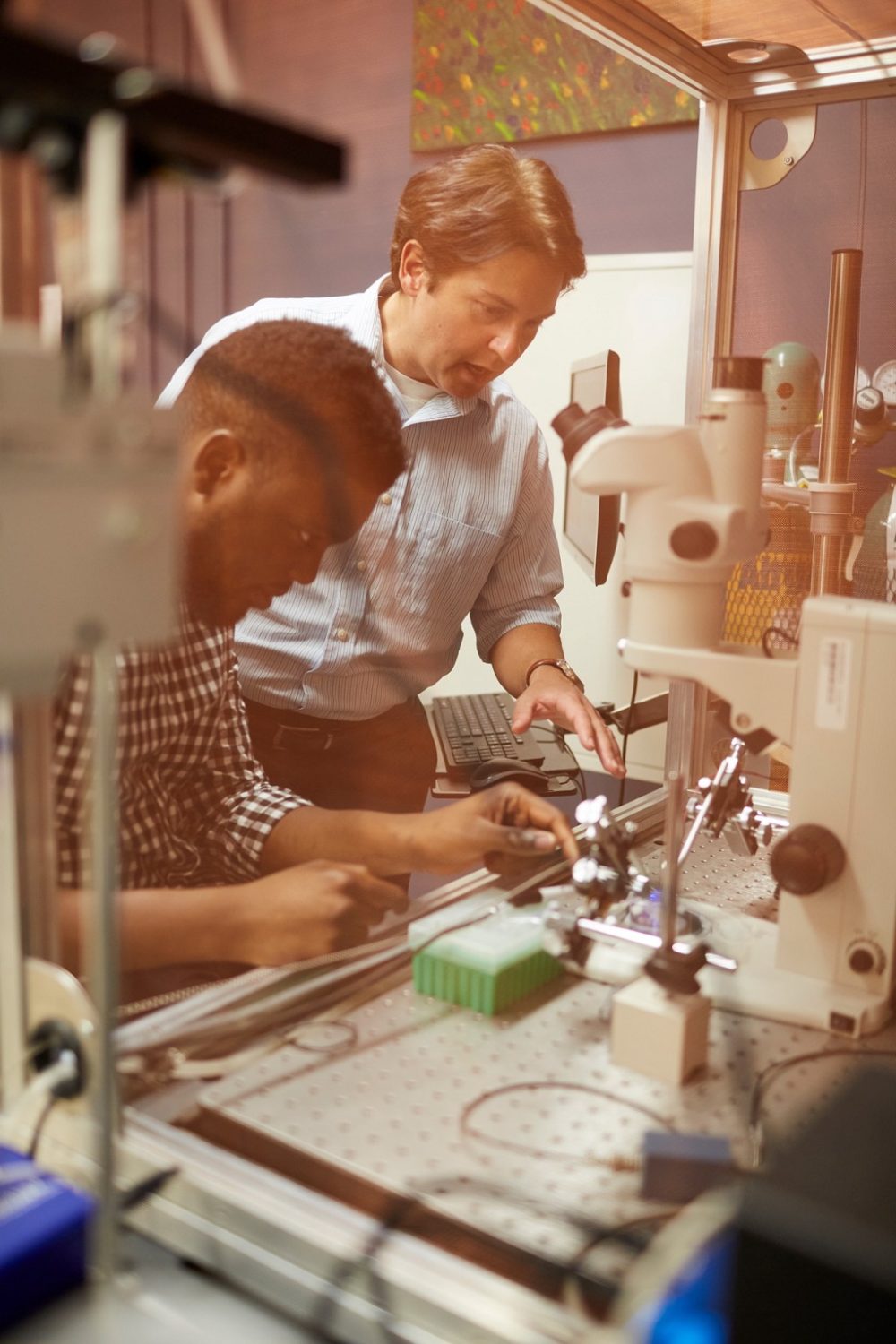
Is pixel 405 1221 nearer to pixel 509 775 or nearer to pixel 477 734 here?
pixel 509 775

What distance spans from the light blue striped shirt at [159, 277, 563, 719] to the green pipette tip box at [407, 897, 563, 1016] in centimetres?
91

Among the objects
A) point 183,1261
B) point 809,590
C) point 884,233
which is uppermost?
point 884,233

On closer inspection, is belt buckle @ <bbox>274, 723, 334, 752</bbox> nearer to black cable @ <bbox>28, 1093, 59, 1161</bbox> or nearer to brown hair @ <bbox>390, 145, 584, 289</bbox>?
brown hair @ <bbox>390, 145, 584, 289</bbox>

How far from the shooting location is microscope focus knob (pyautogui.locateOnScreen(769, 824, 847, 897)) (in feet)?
3.01

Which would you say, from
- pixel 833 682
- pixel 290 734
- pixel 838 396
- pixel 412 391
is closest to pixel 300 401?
pixel 412 391

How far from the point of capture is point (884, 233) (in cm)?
218

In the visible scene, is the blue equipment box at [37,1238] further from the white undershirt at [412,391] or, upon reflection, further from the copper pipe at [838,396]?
the white undershirt at [412,391]

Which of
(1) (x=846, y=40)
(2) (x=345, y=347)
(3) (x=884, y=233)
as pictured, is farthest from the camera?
(3) (x=884, y=233)

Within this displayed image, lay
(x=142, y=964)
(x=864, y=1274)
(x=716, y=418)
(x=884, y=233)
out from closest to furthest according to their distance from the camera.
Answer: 1. (x=864, y=1274)
2. (x=716, y=418)
3. (x=142, y=964)
4. (x=884, y=233)

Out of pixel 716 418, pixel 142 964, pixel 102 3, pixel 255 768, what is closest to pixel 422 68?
pixel 102 3

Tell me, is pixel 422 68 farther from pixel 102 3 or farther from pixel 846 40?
pixel 846 40

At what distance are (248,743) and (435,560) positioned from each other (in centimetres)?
53

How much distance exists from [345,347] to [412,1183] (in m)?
1.32

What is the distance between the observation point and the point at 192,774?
1441mm
